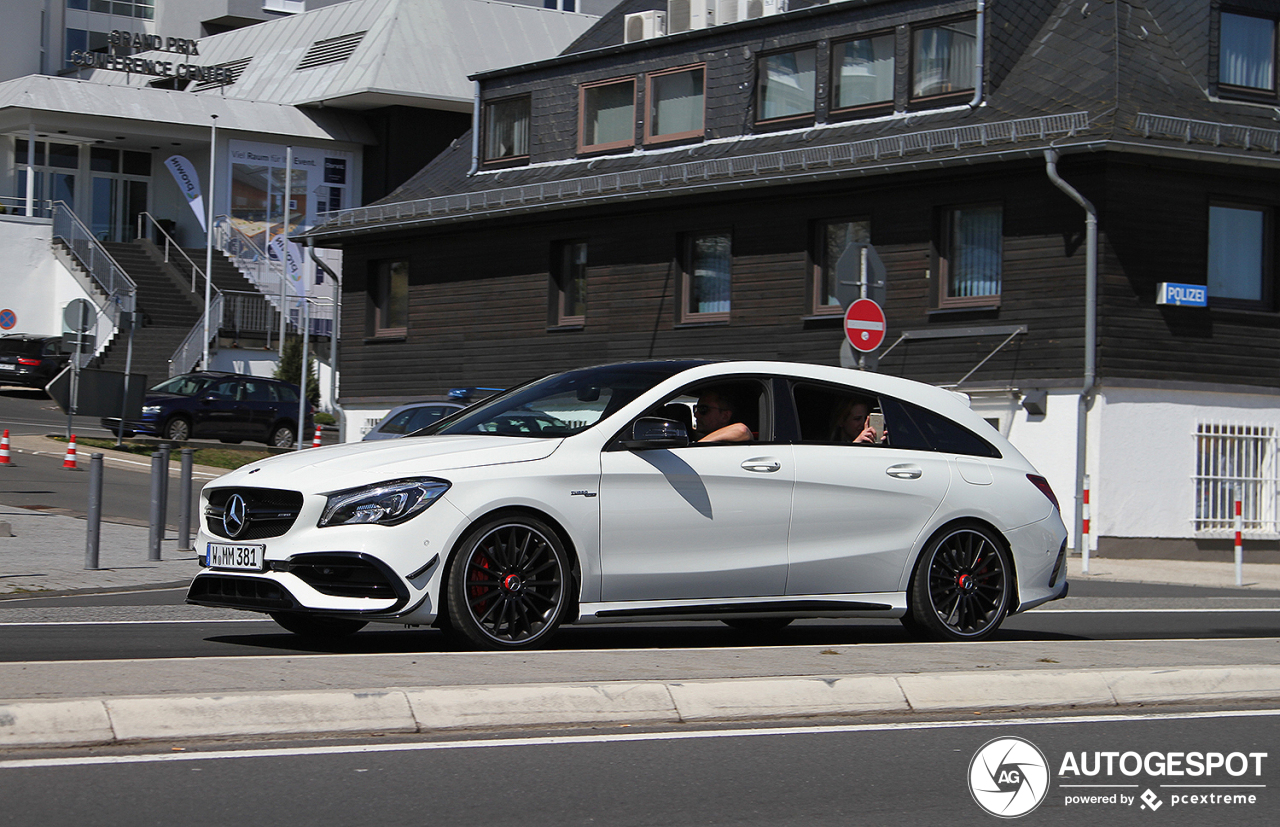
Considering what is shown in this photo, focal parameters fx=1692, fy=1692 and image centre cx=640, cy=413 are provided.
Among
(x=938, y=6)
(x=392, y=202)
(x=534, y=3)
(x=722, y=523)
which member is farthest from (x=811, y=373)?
(x=534, y=3)

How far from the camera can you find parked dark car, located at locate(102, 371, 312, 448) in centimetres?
3619

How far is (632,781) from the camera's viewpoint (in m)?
6.02

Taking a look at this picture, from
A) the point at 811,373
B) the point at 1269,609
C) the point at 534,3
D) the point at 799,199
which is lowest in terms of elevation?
the point at 1269,609

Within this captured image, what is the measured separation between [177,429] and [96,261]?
58.6ft

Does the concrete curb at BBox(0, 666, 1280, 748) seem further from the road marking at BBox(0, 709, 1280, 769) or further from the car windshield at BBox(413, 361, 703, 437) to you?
the car windshield at BBox(413, 361, 703, 437)

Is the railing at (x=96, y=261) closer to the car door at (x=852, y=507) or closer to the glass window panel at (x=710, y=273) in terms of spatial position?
the glass window panel at (x=710, y=273)

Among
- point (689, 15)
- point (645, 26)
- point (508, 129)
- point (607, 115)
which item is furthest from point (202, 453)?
point (689, 15)

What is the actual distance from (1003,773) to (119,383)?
1374cm

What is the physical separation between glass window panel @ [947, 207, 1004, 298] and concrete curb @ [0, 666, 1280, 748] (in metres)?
16.9

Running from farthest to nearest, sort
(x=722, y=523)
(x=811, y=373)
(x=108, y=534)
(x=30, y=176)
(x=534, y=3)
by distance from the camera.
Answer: (x=534, y=3), (x=30, y=176), (x=108, y=534), (x=811, y=373), (x=722, y=523)

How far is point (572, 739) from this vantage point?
264 inches

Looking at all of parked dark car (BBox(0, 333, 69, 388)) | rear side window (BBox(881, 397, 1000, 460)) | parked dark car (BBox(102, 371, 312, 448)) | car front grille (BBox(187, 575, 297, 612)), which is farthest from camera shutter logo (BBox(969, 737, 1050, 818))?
parked dark car (BBox(0, 333, 69, 388))

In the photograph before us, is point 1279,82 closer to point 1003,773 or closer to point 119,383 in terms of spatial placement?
point 119,383

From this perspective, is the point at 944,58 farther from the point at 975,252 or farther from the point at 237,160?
the point at 237,160
